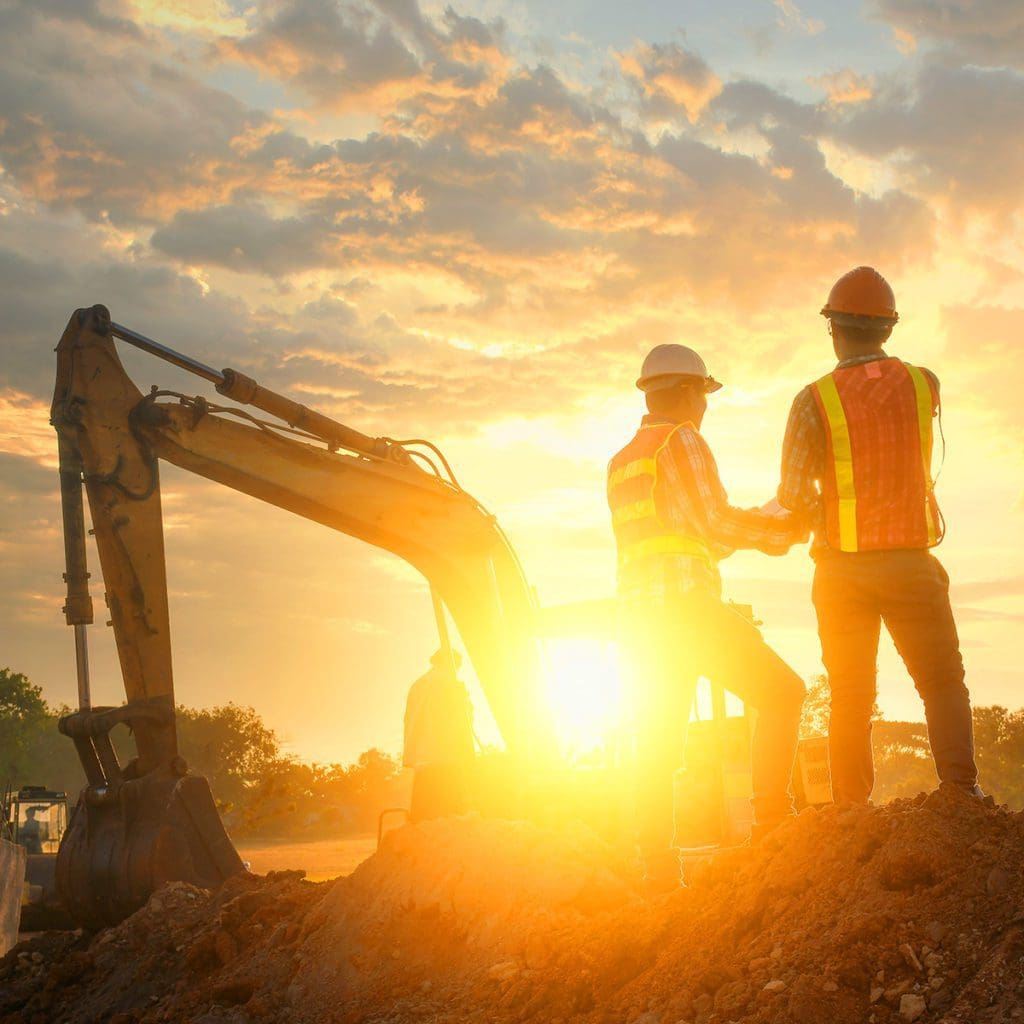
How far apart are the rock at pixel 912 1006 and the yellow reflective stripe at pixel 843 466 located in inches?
85.2

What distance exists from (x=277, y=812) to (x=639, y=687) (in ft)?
137

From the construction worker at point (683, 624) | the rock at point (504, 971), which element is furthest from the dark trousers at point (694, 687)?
the rock at point (504, 971)

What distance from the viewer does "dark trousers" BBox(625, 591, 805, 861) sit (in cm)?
556

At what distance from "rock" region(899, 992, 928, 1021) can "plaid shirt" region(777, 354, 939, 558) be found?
228 centimetres

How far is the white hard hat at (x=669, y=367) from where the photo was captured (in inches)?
230

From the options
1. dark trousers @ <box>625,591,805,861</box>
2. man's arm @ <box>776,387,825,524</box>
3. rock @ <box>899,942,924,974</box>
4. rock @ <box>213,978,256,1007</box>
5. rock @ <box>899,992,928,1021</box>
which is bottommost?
rock @ <box>213,978,256,1007</box>

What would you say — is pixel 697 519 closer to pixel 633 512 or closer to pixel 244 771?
pixel 633 512

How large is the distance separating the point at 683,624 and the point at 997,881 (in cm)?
195

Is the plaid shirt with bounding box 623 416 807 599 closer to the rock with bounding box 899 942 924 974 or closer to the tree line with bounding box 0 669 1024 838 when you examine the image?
the rock with bounding box 899 942 924 974

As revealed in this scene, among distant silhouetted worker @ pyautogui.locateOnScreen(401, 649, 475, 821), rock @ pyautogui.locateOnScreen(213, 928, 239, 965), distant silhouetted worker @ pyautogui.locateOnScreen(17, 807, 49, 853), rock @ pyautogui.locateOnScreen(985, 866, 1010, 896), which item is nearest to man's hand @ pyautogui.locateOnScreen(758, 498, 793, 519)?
rock @ pyautogui.locateOnScreen(985, 866, 1010, 896)

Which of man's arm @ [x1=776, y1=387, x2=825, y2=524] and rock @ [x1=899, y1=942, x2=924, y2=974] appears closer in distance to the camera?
rock @ [x1=899, y1=942, x2=924, y2=974]

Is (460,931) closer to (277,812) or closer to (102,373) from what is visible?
(102,373)

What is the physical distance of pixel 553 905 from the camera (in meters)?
6.00

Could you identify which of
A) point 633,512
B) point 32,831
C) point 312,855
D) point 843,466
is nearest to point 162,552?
point 633,512
